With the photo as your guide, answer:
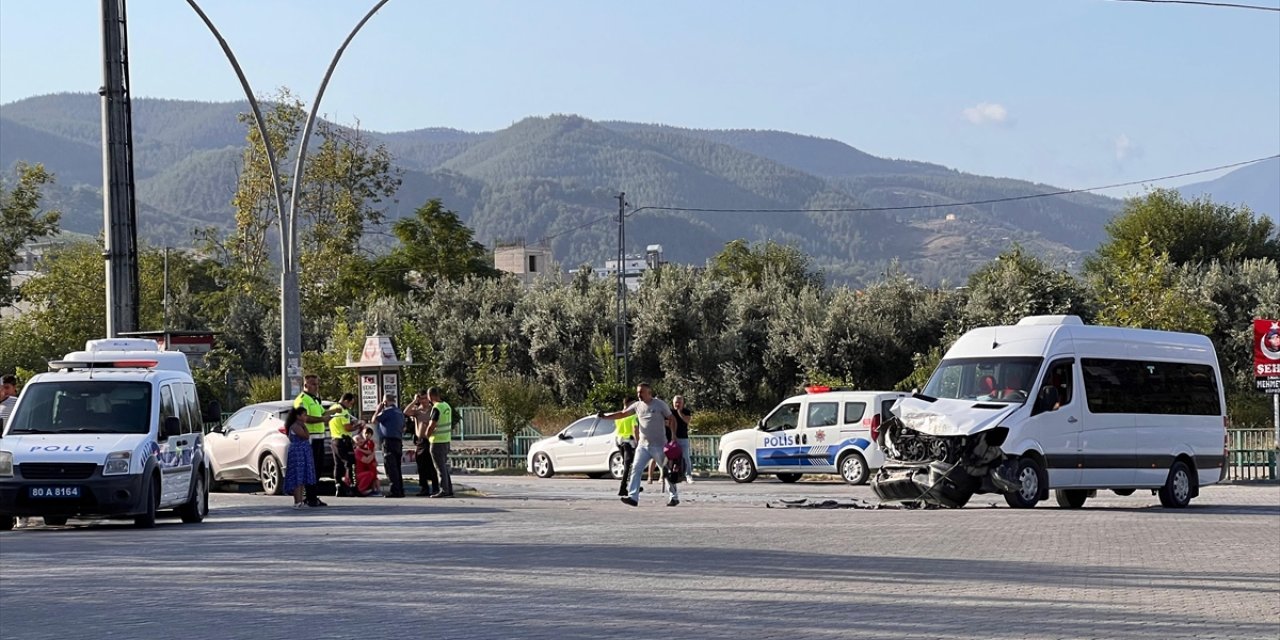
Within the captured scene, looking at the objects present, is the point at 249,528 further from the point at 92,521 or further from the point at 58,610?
the point at 58,610

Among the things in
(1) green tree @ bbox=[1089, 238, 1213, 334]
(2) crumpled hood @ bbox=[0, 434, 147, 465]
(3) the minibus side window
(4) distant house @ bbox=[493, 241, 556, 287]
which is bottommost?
(2) crumpled hood @ bbox=[0, 434, 147, 465]

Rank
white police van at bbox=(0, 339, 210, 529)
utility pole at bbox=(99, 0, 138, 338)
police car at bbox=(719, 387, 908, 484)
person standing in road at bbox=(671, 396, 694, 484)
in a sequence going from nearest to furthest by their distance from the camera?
1. white police van at bbox=(0, 339, 210, 529)
2. utility pole at bbox=(99, 0, 138, 338)
3. person standing in road at bbox=(671, 396, 694, 484)
4. police car at bbox=(719, 387, 908, 484)

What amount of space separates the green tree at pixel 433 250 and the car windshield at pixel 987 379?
69.4m

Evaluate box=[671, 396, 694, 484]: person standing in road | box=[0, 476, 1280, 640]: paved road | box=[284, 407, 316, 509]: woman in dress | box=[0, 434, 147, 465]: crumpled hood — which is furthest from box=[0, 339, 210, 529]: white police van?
box=[671, 396, 694, 484]: person standing in road

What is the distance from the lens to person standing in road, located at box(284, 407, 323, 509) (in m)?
23.5

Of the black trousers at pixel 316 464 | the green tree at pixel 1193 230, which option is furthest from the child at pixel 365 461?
the green tree at pixel 1193 230

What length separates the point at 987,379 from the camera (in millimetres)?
24828

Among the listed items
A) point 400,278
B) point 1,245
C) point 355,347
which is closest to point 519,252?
point 400,278

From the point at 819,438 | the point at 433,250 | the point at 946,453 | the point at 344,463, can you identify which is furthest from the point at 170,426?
the point at 433,250

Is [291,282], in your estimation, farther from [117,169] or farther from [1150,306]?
[1150,306]

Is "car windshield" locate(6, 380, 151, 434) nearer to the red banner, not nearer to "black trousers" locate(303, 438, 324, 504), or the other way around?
"black trousers" locate(303, 438, 324, 504)

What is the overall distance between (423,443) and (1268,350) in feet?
56.5

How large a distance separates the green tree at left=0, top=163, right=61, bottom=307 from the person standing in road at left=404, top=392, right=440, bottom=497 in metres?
42.5

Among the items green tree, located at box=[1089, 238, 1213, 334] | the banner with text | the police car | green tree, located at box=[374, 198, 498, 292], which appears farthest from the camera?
green tree, located at box=[374, 198, 498, 292]
